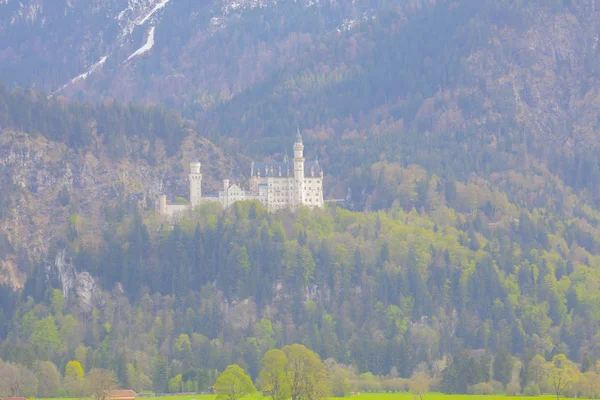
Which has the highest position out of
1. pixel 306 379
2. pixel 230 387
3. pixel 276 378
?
pixel 276 378

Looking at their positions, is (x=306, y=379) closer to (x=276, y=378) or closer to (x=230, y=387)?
(x=276, y=378)

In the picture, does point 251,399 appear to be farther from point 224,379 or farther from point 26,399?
point 26,399

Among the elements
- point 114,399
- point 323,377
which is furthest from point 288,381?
point 114,399

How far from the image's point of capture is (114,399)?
196500 millimetres

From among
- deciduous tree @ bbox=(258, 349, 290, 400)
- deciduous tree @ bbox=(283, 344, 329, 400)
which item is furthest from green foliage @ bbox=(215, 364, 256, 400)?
deciduous tree @ bbox=(283, 344, 329, 400)

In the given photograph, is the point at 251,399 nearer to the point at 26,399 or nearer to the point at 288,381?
the point at 288,381

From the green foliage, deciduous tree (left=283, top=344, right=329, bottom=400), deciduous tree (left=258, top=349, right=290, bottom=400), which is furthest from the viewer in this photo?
the green foliage

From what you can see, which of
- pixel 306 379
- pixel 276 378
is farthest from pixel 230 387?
pixel 306 379

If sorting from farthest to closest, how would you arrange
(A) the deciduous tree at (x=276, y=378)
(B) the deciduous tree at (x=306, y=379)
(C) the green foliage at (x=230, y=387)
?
1. (C) the green foliage at (x=230, y=387)
2. (A) the deciduous tree at (x=276, y=378)
3. (B) the deciduous tree at (x=306, y=379)

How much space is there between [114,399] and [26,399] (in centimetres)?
872

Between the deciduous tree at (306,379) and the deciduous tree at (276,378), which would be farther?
the deciduous tree at (276,378)

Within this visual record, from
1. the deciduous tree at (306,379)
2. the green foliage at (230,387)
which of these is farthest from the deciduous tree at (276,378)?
the green foliage at (230,387)

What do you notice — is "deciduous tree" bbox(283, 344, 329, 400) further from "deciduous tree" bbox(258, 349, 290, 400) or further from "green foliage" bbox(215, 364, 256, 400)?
"green foliage" bbox(215, 364, 256, 400)

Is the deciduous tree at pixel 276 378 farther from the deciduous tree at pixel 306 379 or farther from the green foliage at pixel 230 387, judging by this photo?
the green foliage at pixel 230 387
